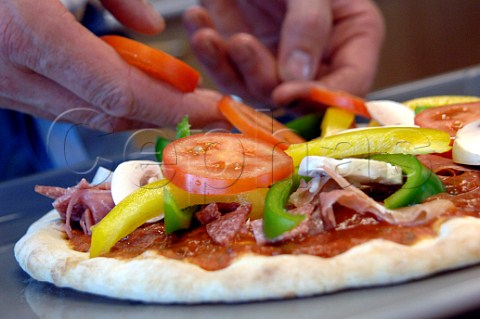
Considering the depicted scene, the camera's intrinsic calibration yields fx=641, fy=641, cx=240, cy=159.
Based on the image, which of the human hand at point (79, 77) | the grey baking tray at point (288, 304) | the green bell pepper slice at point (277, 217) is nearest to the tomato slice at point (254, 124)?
the human hand at point (79, 77)

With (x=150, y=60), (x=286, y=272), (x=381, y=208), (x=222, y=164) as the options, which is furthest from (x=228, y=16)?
(x=286, y=272)

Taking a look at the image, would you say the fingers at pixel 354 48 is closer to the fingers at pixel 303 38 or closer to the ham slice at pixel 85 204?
the fingers at pixel 303 38

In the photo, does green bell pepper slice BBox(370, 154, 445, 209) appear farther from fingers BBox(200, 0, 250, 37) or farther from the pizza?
fingers BBox(200, 0, 250, 37)

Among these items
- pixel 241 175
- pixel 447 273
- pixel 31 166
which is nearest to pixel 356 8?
pixel 31 166

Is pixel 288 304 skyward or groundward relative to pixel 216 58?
skyward

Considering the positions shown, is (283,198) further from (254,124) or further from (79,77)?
(79,77)

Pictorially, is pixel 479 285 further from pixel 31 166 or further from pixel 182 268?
pixel 31 166

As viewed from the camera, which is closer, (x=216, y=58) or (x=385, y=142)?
(x=385, y=142)
